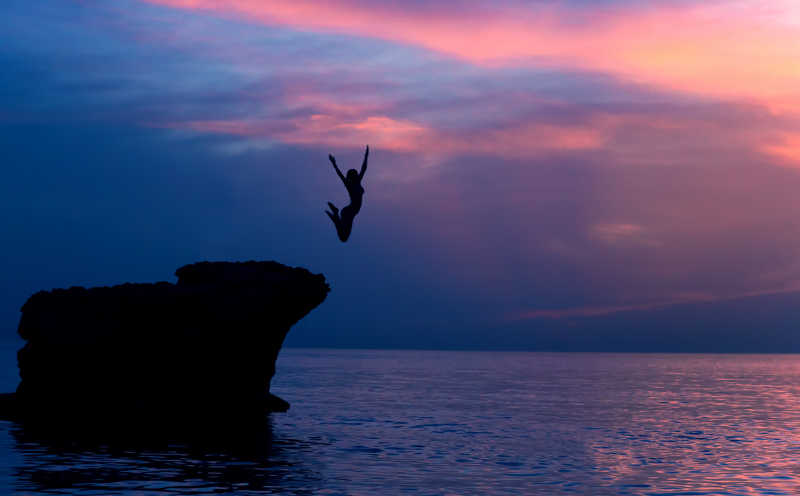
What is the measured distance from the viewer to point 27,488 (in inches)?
837

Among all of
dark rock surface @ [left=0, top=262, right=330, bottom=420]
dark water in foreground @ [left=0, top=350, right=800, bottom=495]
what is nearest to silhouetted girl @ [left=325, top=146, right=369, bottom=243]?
dark water in foreground @ [left=0, top=350, right=800, bottom=495]

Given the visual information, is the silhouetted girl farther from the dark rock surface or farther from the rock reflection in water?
the dark rock surface

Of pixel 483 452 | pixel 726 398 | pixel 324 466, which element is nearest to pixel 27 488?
pixel 324 466

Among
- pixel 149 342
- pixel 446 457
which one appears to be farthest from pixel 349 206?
pixel 149 342

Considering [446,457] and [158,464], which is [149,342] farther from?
[446,457]

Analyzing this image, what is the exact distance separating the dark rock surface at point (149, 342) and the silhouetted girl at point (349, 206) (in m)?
20.2

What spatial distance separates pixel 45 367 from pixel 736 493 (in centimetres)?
3161

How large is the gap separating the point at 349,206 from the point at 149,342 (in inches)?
870

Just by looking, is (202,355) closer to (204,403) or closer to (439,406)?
(204,403)

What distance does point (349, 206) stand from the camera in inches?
894

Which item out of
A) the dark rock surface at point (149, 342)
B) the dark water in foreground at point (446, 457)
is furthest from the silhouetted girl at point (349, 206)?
the dark rock surface at point (149, 342)

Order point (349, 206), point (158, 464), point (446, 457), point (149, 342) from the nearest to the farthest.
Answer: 1. point (349, 206)
2. point (158, 464)
3. point (446, 457)
4. point (149, 342)

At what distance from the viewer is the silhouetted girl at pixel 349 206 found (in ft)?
72.3

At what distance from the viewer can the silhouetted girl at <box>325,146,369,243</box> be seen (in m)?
22.0
